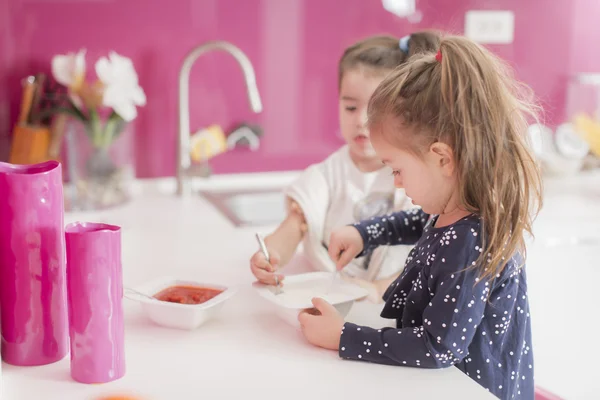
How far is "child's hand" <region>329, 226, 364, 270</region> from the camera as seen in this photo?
4.12ft

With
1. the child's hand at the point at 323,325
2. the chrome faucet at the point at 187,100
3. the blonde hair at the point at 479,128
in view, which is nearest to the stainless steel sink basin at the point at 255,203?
the chrome faucet at the point at 187,100

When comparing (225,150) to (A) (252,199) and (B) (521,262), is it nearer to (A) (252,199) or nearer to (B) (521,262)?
(A) (252,199)

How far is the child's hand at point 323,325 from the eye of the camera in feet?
3.26

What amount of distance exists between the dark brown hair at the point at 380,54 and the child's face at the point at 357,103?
0.02m

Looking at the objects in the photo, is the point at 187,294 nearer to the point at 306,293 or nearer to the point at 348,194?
the point at 306,293

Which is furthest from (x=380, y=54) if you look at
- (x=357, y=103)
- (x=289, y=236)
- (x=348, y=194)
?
(x=289, y=236)

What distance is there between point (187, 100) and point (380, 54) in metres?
0.73

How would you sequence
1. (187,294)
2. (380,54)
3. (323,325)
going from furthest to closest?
(380,54), (187,294), (323,325)

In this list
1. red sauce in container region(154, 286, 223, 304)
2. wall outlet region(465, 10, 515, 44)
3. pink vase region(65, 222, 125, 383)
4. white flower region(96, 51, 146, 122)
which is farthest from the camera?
wall outlet region(465, 10, 515, 44)

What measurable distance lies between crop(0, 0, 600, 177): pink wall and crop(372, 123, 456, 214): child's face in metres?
1.19

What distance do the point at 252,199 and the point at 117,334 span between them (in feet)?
3.92

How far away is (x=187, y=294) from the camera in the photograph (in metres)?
1.12

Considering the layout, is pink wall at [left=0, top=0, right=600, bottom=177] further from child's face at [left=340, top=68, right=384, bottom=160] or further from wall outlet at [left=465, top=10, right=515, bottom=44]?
child's face at [left=340, top=68, right=384, bottom=160]

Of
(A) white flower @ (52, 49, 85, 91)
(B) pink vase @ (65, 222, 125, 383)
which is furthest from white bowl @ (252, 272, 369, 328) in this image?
(A) white flower @ (52, 49, 85, 91)
